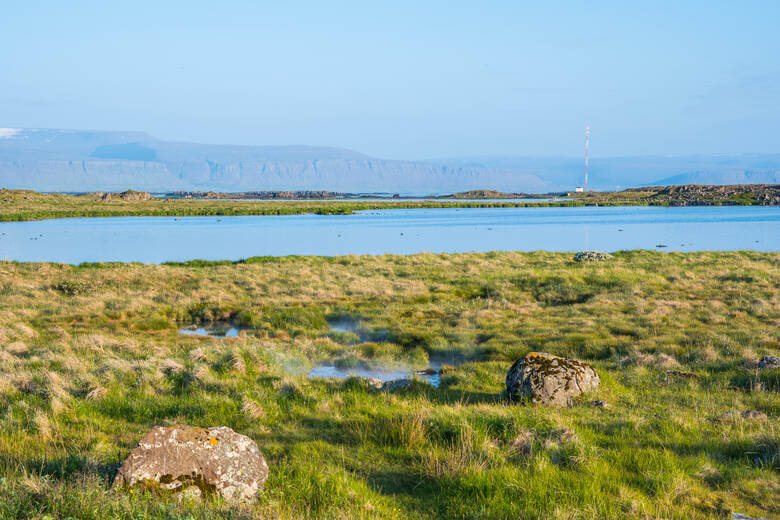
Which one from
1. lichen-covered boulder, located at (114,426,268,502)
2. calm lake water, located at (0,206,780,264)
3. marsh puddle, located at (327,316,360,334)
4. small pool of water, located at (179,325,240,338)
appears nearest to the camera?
lichen-covered boulder, located at (114,426,268,502)

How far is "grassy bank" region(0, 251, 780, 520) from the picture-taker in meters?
5.95

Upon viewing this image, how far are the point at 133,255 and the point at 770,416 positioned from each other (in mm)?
52422

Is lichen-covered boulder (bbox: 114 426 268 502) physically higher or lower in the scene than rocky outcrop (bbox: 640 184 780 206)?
lower

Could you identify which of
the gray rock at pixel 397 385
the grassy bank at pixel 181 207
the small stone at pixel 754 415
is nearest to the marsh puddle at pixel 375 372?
the gray rock at pixel 397 385

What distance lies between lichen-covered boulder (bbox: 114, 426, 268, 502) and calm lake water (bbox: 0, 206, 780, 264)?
1753 inches

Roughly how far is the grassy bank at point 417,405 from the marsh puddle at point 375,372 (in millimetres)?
564

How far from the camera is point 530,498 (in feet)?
19.4

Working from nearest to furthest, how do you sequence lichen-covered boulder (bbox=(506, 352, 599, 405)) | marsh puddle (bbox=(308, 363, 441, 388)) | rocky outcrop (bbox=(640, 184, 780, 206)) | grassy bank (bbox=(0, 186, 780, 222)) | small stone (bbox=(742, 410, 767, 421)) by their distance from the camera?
1. small stone (bbox=(742, 410, 767, 421))
2. lichen-covered boulder (bbox=(506, 352, 599, 405))
3. marsh puddle (bbox=(308, 363, 441, 388))
4. grassy bank (bbox=(0, 186, 780, 222))
5. rocky outcrop (bbox=(640, 184, 780, 206))

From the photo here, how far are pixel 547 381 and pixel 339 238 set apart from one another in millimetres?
59342

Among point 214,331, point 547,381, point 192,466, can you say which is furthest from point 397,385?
point 214,331

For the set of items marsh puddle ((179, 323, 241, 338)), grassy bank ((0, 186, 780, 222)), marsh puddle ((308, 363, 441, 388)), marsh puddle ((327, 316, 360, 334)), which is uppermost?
grassy bank ((0, 186, 780, 222))

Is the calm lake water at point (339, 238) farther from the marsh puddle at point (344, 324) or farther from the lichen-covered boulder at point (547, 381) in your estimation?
the lichen-covered boulder at point (547, 381)

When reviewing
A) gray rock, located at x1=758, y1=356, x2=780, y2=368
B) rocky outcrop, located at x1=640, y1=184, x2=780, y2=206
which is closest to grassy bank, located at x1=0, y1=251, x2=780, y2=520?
gray rock, located at x1=758, y1=356, x2=780, y2=368

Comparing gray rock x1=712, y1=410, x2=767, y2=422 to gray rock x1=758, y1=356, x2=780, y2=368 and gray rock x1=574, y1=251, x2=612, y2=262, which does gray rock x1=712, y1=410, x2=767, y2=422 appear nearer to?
gray rock x1=758, y1=356, x2=780, y2=368
